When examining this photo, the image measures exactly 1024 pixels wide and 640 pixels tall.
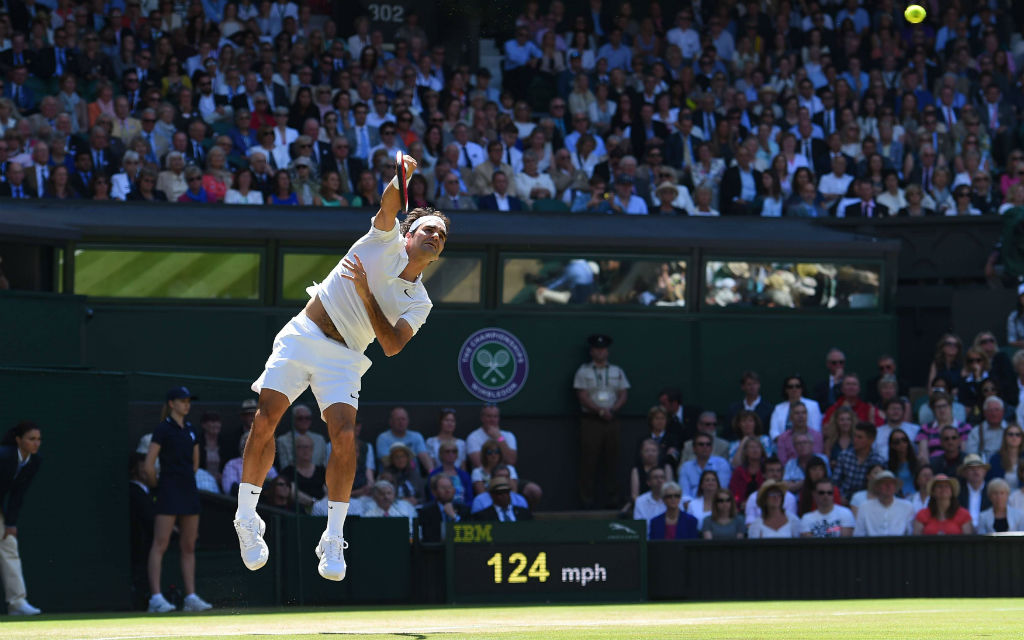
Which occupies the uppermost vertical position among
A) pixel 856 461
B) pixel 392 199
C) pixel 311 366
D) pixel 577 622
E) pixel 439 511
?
pixel 392 199

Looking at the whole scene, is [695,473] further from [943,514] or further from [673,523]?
[943,514]

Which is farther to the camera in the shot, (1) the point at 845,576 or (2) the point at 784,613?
(1) the point at 845,576

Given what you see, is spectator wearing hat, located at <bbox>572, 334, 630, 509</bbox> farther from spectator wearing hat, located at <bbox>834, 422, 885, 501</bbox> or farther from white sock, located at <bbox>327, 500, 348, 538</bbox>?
white sock, located at <bbox>327, 500, 348, 538</bbox>

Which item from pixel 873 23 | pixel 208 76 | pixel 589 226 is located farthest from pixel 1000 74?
pixel 208 76

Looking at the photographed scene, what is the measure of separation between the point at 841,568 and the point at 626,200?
5.63 meters

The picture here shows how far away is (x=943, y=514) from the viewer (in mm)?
13891

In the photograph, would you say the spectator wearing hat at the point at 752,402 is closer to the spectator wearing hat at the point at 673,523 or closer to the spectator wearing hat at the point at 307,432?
the spectator wearing hat at the point at 673,523

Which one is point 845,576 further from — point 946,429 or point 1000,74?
point 1000,74

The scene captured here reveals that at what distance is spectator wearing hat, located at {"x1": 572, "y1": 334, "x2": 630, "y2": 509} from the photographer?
1678cm

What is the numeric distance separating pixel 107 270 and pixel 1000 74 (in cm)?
1179

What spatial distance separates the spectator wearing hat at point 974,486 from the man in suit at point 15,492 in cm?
790

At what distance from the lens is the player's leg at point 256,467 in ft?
27.6

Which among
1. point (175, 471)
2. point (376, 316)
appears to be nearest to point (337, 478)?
point (376, 316)

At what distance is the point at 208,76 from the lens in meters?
17.4
